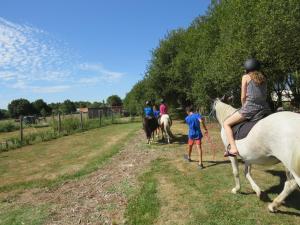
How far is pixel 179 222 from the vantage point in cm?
552

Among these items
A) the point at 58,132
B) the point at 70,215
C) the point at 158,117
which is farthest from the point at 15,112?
the point at 70,215

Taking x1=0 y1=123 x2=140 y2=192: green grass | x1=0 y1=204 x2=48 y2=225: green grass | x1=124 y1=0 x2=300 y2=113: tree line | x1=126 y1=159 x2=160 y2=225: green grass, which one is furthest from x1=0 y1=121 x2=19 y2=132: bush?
x1=126 y1=159 x2=160 y2=225: green grass

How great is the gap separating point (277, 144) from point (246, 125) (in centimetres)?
86

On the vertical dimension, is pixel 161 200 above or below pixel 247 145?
below

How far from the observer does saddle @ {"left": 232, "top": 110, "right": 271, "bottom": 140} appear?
17.4 feet

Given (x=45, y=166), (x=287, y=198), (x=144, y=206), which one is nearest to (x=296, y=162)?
(x=287, y=198)

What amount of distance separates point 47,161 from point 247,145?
10107 millimetres

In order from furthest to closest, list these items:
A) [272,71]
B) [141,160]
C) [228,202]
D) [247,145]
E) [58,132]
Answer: [58,132] < [272,71] < [141,160] < [228,202] < [247,145]

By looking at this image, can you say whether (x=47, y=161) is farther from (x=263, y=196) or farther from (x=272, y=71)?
(x=272, y=71)

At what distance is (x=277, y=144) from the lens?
15.1ft

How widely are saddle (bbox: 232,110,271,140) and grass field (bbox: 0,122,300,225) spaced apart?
4.73 feet

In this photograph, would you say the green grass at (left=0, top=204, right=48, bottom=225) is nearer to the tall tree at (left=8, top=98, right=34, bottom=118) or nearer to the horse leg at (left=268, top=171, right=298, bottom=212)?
the horse leg at (left=268, top=171, right=298, bottom=212)

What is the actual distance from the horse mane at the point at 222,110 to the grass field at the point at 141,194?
162cm

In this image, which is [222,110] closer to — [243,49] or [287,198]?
[287,198]
